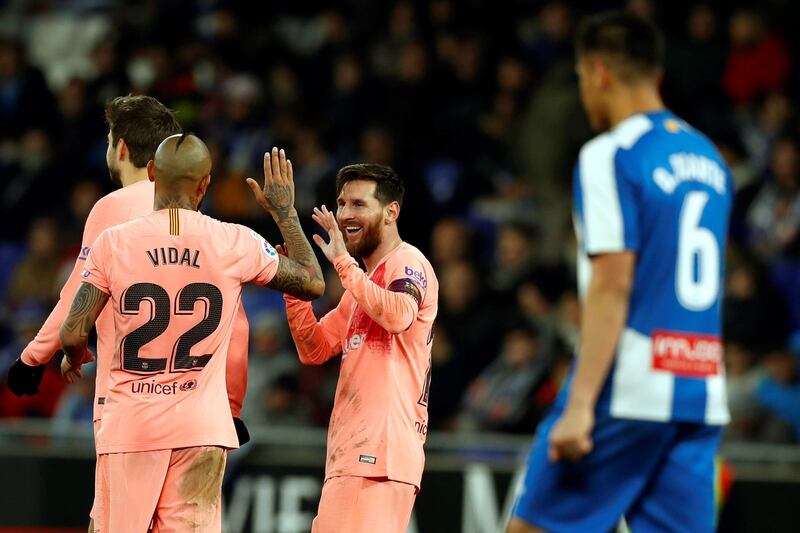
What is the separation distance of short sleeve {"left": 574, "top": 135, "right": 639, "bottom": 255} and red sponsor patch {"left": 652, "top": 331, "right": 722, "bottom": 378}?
32 centimetres

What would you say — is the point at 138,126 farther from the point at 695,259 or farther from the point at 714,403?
the point at 714,403

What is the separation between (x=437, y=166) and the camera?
13.0 m

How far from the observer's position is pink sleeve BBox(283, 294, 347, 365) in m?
6.16

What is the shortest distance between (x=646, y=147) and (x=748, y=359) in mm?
6242

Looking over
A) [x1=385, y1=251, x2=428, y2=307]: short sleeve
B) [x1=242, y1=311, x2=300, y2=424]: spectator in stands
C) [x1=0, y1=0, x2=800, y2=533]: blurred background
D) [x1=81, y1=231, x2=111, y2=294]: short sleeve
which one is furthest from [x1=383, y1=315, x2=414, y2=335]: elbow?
[x1=242, y1=311, x2=300, y2=424]: spectator in stands

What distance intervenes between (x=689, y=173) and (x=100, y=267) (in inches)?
89.2

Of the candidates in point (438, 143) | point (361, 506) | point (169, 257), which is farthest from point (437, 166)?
point (169, 257)

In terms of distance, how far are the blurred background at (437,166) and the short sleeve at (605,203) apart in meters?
5.32

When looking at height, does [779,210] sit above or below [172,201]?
above

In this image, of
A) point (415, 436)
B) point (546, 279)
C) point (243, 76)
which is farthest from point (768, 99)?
point (415, 436)

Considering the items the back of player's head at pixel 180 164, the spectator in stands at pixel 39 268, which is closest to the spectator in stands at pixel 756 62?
the spectator in stands at pixel 39 268

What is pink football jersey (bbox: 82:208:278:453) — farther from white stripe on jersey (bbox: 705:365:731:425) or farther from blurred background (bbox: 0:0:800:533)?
blurred background (bbox: 0:0:800:533)

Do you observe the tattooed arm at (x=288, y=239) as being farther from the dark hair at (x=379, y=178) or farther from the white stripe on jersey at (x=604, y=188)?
the white stripe on jersey at (x=604, y=188)

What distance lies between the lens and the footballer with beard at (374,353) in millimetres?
5719
